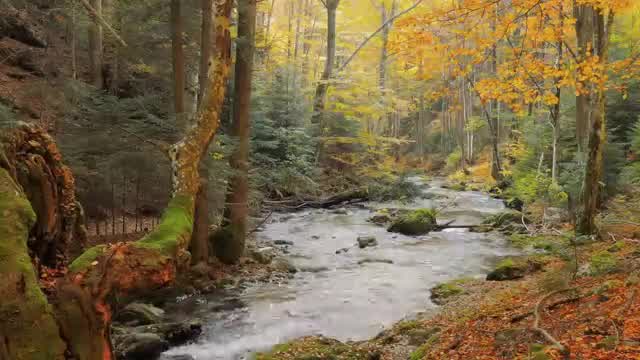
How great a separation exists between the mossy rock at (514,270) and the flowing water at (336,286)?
57.0 inches

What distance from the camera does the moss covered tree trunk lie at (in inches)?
125

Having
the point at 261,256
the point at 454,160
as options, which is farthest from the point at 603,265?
the point at 454,160

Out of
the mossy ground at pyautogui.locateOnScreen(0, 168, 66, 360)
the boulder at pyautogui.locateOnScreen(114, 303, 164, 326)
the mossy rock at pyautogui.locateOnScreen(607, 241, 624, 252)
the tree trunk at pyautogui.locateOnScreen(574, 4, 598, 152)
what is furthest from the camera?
the tree trunk at pyautogui.locateOnScreen(574, 4, 598, 152)

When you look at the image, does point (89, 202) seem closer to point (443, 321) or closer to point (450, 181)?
point (443, 321)

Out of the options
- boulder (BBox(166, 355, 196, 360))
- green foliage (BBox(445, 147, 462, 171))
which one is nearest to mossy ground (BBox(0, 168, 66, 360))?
boulder (BBox(166, 355, 196, 360))

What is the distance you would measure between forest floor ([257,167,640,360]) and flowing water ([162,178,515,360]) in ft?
2.95

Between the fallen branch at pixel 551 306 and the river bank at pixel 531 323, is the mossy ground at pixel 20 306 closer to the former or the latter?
the river bank at pixel 531 323

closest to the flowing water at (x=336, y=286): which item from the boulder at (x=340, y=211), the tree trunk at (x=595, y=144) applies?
the boulder at (x=340, y=211)

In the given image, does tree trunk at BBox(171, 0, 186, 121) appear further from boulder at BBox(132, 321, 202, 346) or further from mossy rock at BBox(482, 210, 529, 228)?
mossy rock at BBox(482, 210, 529, 228)

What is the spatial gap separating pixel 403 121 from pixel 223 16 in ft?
158

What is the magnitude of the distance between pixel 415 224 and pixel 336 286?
21.8 ft

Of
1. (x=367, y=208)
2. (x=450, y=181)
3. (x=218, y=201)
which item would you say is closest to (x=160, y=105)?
(x=218, y=201)

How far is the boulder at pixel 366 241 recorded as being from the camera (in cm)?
1466

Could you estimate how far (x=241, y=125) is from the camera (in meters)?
10.8
